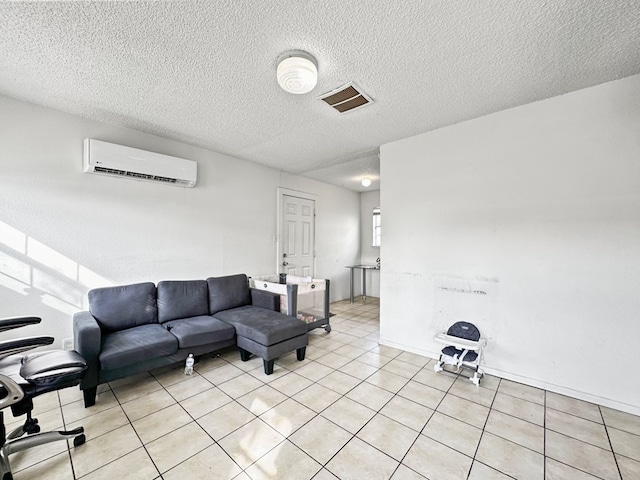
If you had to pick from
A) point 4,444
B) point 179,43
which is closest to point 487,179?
point 179,43

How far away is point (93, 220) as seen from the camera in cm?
275

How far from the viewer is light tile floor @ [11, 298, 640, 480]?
1535 mm

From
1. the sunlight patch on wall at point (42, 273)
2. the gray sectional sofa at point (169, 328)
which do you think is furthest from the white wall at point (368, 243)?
the sunlight patch on wall at point (42, 273)

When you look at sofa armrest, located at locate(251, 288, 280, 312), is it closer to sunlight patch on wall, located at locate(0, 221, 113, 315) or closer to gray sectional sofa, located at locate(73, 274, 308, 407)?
gray sectional sofa, located at locate(73, 274, 308, 407)

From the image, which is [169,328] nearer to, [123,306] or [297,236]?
[123,306]

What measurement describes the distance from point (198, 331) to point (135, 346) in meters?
0.51

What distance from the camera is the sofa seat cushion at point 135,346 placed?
7.04 ft

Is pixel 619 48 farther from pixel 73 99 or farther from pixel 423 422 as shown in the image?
pixel 73 99

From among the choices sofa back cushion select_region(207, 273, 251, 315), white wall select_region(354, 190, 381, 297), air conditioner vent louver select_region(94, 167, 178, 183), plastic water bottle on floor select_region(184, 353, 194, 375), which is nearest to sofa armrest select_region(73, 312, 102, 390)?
plastic water bottle on floor select_region(184, 353, 194, 375)

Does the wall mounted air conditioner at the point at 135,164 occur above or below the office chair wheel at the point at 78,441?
above

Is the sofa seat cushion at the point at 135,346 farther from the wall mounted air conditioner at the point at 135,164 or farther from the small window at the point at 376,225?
the small window at the point at 376,225

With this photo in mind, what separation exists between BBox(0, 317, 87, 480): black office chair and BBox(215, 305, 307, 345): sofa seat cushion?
51.7 inches

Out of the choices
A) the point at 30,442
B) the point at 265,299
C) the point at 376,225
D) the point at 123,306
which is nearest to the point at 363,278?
the point at 376,225

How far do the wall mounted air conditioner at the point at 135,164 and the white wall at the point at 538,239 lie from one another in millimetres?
2687
